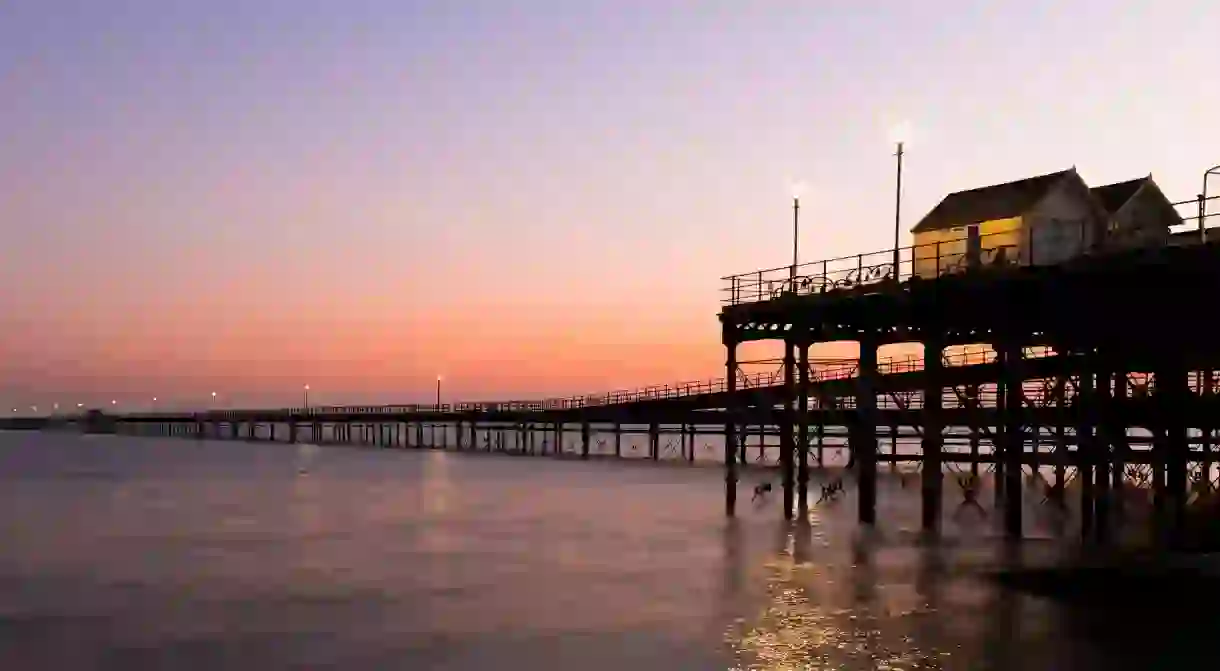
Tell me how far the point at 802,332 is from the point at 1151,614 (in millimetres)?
17145

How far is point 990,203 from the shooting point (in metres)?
37.0

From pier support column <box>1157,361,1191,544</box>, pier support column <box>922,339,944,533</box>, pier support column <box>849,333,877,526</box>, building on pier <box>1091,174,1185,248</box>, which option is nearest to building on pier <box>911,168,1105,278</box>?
building on pier <box>1091,174,1185,248</box>

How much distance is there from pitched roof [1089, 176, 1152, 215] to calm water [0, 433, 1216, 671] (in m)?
11.2

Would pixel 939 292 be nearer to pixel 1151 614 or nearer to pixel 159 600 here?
pixel 1151 614

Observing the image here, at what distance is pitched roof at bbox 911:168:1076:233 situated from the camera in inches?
1414

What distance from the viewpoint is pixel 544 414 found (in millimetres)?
94375

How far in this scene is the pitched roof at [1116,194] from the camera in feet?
123

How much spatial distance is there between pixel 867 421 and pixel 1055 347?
918cm

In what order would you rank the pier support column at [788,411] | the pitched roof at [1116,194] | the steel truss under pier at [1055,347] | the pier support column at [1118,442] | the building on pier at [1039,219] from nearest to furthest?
the steel truss under pier at [1055,347] < the pier support column at [1118,442] < the building on pier at [1039,219] < the pitched roof at [1116,194] < the pier support column at [788,411]

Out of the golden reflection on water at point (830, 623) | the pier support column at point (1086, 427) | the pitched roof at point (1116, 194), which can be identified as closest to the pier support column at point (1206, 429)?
the pier support column at point (1086, 427)

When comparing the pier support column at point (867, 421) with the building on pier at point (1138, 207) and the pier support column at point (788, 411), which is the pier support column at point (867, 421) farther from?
the building on pier at point (1138, 207)

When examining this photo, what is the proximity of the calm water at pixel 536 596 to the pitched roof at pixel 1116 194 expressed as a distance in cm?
1123

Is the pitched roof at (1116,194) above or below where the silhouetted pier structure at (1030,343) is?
above

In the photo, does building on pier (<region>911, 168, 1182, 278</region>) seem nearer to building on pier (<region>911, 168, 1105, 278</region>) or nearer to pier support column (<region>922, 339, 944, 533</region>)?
building on pier (<region>911, 168, 1105, 278</region>)
